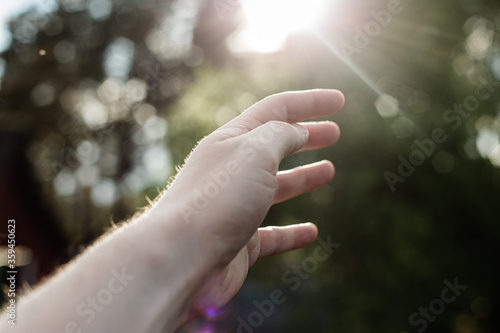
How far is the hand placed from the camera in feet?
4.93

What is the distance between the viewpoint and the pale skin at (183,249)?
4.19 feet

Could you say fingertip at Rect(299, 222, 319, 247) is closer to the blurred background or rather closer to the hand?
the hand

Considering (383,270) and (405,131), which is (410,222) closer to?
(383,270)

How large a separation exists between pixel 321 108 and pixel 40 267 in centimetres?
1056

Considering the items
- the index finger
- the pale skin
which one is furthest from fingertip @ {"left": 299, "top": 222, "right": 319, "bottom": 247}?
the index finger

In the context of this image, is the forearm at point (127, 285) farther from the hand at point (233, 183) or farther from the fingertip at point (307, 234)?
the fingertip at point (307, 234)

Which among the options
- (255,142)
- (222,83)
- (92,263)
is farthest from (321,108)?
(222,83)

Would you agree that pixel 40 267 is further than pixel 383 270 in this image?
Yes

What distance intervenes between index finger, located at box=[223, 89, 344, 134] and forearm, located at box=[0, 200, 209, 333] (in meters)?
0.57

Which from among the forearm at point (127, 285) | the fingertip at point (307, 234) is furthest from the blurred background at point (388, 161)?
the forearm at point (127, 285)

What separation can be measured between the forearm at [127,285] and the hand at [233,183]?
0.27 ft

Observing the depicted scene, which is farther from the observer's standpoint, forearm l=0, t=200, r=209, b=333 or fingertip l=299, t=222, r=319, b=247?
fingertip l=299, t=222, r=319, b=247

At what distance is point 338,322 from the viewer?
5168 mm

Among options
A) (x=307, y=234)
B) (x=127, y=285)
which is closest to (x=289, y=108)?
(x=307, y=234)
